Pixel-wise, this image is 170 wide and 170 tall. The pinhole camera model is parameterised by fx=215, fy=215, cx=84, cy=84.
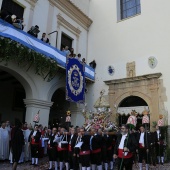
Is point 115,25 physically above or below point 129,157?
above

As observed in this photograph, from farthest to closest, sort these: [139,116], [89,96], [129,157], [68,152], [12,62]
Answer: [89,96], [139,116], [12,62], [68,152], [129,157]

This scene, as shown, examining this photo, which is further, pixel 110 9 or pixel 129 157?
pixel 110 9

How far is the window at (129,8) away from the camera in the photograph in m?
14.5

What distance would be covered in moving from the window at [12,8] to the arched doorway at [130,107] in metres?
7.73

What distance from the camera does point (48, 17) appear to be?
1258cm

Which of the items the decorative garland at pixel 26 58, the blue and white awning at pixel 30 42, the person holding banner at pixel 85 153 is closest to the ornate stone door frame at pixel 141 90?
the blue and white awning at pixel 30 42

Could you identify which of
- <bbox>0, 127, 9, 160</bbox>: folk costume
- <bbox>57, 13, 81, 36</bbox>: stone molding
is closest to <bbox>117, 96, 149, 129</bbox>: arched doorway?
<bbox>57, 13, 81, 36</bbox>: stone molding

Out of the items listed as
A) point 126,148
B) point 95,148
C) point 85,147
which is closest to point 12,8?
point 85,147

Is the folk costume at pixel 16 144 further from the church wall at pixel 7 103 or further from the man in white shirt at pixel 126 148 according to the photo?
the church wall at pixel 7 103

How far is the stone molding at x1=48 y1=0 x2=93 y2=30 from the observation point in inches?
531

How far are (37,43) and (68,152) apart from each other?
17.2 feet

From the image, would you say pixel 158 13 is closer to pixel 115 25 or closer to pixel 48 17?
pixel 115 25

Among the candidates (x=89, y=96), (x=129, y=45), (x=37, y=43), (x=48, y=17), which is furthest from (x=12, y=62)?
(x=129, y=45)

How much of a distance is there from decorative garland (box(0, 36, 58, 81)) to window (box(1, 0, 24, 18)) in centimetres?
286
